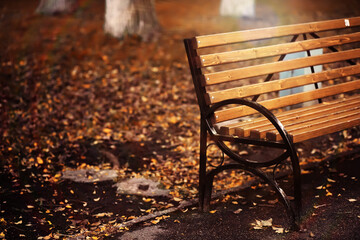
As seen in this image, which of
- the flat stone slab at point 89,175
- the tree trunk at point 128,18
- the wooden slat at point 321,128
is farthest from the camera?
the tree trunk at point 128,18

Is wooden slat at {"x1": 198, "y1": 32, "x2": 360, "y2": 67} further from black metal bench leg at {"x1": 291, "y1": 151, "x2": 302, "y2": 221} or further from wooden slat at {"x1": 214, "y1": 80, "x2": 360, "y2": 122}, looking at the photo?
black metal bench leg at {"x1": 291, "y1": 151, "x2": 302, "y2": 221}

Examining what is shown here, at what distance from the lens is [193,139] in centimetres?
606

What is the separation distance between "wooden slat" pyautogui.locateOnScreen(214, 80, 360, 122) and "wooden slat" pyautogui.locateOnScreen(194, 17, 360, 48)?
21.7 inches

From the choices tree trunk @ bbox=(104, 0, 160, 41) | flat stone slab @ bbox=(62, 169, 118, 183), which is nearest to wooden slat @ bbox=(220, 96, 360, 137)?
flat stone slab @ bbox=(62, 169, 118, 183)

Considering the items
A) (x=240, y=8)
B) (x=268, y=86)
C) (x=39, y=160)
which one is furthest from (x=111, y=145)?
(x=240, y=8)

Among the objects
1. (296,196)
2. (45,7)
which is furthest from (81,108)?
(45,7)

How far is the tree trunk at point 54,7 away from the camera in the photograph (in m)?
12.1

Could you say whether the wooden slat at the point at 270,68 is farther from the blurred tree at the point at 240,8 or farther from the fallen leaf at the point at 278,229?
the blurred tree at the point at 240,8

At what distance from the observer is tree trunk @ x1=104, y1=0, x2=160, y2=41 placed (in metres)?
9.94

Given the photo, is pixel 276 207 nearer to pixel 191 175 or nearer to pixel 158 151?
pixel 191 175

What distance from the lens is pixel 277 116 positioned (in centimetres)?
402

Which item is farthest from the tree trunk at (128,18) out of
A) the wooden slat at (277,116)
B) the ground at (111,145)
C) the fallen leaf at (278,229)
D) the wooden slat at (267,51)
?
the fallen leaf at (278,229)

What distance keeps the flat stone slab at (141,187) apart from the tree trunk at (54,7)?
8426 millimetres

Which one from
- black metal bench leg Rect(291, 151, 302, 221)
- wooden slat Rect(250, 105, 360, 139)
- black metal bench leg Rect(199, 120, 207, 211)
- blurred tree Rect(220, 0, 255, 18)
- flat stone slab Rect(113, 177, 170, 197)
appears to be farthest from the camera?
blurred tree Rect(220, 0, 255, 18)
